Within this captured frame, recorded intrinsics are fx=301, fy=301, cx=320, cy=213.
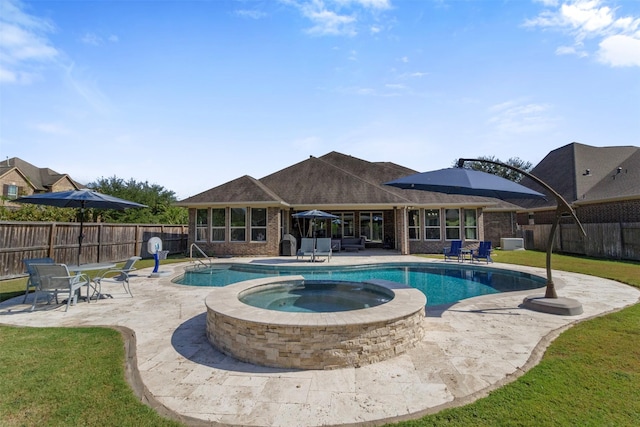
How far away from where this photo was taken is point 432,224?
19.3 meters

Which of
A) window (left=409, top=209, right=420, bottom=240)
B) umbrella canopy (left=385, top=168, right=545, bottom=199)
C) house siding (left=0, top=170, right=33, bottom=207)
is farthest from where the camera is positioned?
house siding (left=0, top=170, right=33, bottom=207)

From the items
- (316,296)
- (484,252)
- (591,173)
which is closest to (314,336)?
(316,296)

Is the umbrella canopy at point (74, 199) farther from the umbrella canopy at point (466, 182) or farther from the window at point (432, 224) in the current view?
→ the window at point (432, 224)

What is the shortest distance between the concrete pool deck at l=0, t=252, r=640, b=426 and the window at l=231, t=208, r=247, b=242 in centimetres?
1082

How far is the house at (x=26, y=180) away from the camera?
30.5 meters

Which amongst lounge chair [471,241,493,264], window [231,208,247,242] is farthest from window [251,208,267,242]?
lounge chair [471,241,493,264]

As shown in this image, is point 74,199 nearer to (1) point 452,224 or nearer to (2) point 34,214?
(2) point 34,214

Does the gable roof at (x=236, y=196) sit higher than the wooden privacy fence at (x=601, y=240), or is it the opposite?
the gable roof at (x=236, y=196)

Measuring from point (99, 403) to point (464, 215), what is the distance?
19.7 m

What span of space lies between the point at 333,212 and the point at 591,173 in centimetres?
1999

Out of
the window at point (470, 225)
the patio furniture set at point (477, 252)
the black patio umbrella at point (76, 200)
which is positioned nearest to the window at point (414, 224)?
the window at point (470, 225)

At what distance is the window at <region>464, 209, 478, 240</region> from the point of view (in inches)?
749

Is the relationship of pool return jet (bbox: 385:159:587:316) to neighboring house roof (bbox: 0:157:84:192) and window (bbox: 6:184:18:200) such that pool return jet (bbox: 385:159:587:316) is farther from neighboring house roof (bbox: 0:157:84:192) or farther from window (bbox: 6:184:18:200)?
neighboring house roof (bbox: 0:157:84:192)

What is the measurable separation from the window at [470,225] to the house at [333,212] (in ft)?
0.07
